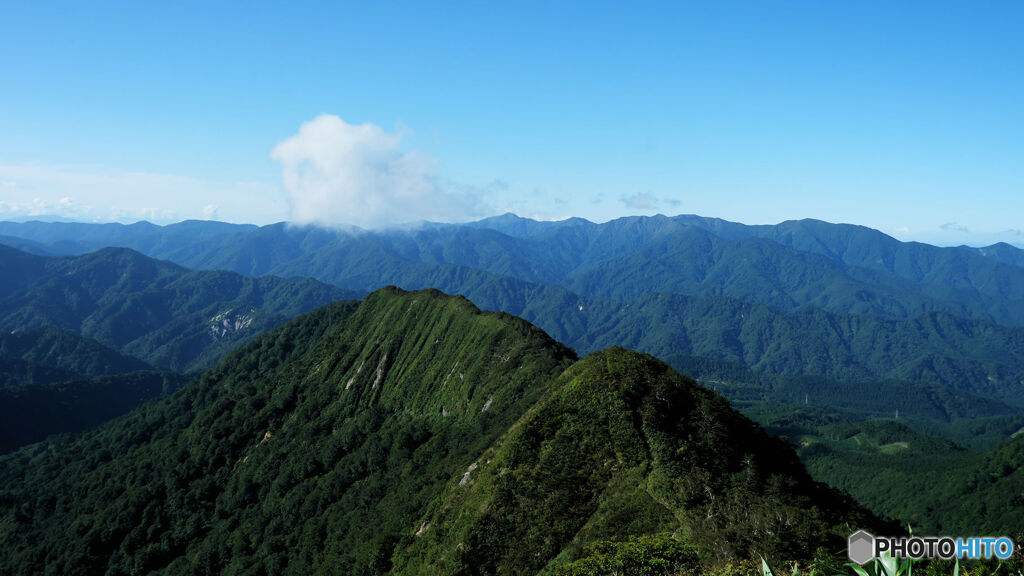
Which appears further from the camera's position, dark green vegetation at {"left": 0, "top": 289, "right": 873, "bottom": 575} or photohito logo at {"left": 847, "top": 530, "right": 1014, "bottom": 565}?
dark green vegetation at {"left": 0, "top": 289, "right": 873, "bottom": 575}

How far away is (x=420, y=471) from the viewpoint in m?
101

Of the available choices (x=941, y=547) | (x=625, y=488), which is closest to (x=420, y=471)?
(x=625, y=488)

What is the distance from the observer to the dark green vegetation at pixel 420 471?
54.8 m

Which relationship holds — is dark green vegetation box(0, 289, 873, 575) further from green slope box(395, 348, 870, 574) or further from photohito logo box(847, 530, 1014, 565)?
photohito logo box(847, 530, 1014, 565)

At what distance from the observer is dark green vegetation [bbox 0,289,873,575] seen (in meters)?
54.8

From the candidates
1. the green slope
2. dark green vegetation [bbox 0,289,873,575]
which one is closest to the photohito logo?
the green slope

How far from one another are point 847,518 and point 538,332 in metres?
78.4

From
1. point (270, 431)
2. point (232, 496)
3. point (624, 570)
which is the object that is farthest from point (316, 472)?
point (624, 570)

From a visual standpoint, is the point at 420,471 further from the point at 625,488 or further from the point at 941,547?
the point at 941,547

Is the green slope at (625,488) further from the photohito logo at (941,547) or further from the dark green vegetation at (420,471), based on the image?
the photohito logo at (941,547)

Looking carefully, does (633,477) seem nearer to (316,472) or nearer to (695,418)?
(695,418)

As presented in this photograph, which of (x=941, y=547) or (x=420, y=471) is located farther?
(x=420, y=471)

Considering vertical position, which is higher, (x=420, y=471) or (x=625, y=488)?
(x=625, y=488)

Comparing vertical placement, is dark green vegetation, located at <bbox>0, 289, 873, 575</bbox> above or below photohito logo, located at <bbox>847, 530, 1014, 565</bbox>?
below
